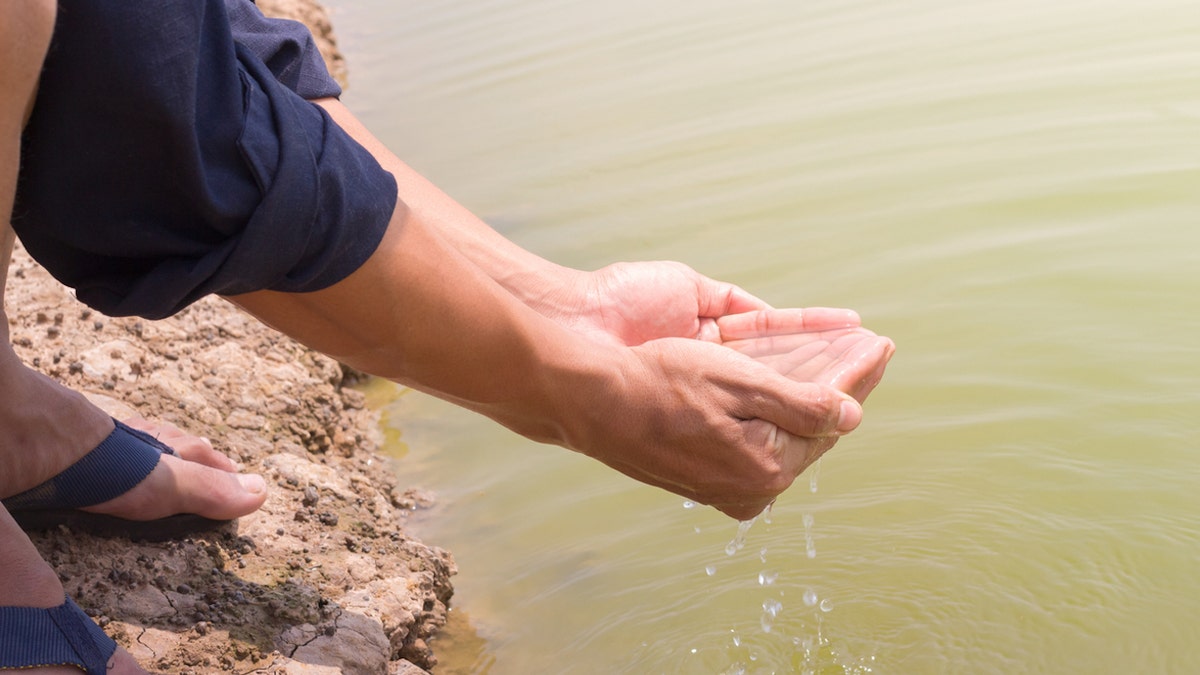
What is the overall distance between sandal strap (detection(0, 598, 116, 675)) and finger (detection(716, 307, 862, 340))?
148 cm

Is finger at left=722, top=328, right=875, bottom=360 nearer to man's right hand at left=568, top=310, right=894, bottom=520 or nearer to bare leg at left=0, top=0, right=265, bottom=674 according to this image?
man's right hand at left=568, top=310, right=894, bottom=520

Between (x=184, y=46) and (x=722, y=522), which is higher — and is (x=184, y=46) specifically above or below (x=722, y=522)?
above

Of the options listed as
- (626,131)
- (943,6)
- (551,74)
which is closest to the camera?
(626,131)

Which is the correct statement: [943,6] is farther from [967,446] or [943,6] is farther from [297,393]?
[297,393]

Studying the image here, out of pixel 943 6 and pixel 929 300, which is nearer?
pixel 929 300

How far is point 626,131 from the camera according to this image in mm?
5371

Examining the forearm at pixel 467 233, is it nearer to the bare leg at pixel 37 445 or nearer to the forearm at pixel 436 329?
the forearm at pixel 436 329

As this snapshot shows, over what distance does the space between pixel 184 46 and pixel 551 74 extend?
5.26 m

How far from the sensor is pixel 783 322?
2564mm

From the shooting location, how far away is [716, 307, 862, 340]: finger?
2.48 m

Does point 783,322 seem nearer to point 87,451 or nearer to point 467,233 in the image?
point 467,233

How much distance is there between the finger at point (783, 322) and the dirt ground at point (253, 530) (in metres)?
0.88

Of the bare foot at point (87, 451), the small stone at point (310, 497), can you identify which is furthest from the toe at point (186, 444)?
the small stone at point (310, 497)

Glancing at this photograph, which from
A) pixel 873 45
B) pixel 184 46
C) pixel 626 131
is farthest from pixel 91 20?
pixel 873 45
